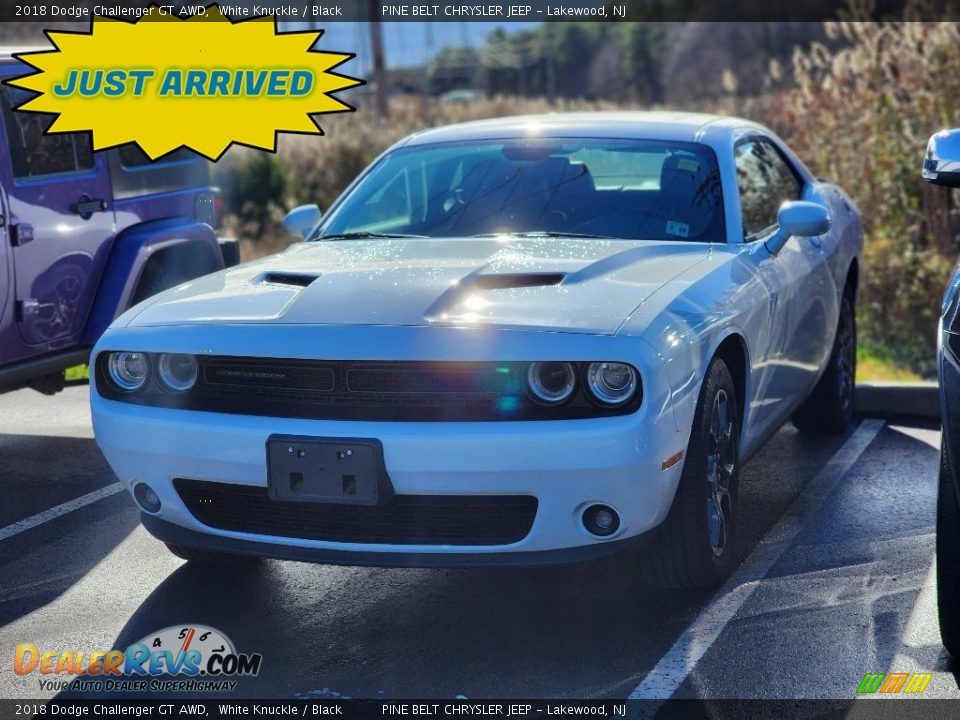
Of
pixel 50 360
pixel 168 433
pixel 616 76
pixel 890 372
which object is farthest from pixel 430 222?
pixel 616 76

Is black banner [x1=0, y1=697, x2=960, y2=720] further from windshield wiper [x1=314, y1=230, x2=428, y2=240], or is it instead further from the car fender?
the car fender

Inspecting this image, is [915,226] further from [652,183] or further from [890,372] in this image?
[652,183]

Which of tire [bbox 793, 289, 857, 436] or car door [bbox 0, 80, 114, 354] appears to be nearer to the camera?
car door [bbox 0, 80, 114, 354]

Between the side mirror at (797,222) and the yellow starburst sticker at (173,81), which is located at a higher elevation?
the yellow starburst sticker at (173,81)

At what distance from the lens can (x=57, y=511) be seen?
5.67m

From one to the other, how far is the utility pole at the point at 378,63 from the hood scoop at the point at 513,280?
2164cm

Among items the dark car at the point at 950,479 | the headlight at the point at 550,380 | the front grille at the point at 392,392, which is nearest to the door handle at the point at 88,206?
the front grille at the point at 392,392

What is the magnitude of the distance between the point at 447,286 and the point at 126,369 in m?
1.04

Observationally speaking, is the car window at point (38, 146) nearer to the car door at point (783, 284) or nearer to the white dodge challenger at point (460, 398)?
the white dodge challenger at point (460, 398)

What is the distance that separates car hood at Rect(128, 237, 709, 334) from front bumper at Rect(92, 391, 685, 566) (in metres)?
0.31

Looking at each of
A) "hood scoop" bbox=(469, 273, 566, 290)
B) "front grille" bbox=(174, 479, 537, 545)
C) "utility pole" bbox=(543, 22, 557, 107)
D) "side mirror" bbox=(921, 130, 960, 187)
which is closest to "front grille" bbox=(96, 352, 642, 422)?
"front grille" bbox=(174, 479, 537, 545)

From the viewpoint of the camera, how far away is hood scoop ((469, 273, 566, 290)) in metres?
4.23

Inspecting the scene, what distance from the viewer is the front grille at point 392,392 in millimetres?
3807

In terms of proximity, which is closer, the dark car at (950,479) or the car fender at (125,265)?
the dark car at (950,479)
